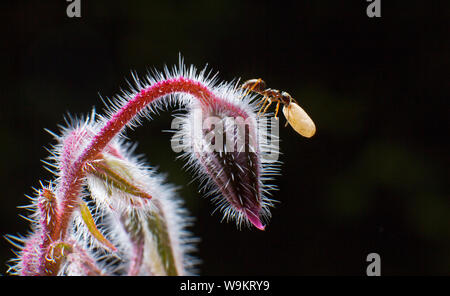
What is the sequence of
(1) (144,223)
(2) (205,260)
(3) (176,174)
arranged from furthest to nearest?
(2) (205,260) < (3) (176,174) < (1) (144,223)

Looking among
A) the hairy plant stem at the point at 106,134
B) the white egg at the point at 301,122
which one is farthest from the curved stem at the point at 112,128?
the white egg at the point at 301,122

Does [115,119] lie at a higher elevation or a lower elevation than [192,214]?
higher

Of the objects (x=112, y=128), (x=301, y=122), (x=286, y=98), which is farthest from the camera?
(x=286, y=98)

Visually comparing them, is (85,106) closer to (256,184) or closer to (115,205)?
(115,205)

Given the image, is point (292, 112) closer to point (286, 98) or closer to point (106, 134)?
point (286, 98)

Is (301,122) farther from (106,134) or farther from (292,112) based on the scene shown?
(106,134)

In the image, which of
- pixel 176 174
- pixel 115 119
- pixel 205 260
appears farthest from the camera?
pixel 205 260

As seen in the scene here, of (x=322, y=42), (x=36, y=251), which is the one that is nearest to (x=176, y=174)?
(x=322, y=42)

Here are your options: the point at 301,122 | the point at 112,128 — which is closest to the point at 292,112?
the point at 301,122

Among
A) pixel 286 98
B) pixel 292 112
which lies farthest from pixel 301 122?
pixel 286 98

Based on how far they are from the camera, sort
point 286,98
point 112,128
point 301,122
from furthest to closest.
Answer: point 286,98
point 301,122
point 112,128

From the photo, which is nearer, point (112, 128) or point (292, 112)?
point (112, 128)
